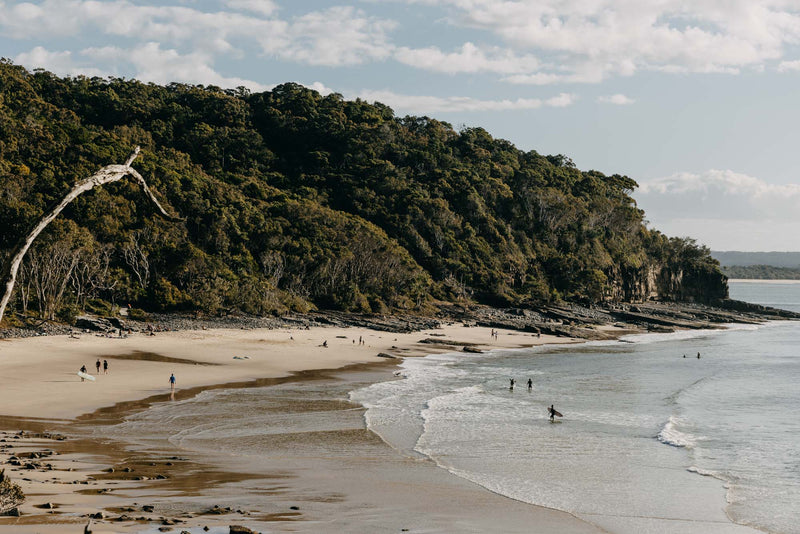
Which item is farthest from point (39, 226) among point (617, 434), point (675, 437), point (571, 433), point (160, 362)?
point (160, 362)

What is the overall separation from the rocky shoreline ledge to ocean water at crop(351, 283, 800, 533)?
19179 mm

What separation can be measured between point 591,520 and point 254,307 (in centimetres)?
5265

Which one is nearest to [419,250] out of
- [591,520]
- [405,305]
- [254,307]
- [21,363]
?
[405,305]

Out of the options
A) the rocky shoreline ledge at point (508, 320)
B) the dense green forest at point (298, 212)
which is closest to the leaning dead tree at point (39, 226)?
the rocky shoreline ledge at point (508, 320)

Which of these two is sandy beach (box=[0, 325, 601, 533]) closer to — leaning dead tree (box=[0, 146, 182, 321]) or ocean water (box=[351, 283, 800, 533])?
ocean water (box=[351, 283, 800, 533])

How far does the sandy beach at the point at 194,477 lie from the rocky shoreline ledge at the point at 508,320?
42.3ft

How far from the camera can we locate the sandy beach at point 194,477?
12312mm

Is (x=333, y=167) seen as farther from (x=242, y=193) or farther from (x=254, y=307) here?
(x=254, y=307)

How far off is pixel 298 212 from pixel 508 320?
2859 cm

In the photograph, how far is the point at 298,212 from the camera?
83.4 metres

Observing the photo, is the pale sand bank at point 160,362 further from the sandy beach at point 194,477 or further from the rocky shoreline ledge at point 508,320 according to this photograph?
the rocky shoreline ledge at point 508,320

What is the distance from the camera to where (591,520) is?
15.1 metres

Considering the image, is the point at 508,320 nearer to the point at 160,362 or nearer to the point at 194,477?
the point at 160,362

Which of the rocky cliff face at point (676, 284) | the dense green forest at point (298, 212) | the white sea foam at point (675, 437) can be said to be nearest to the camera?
the white sea foam at point (675, 437)
